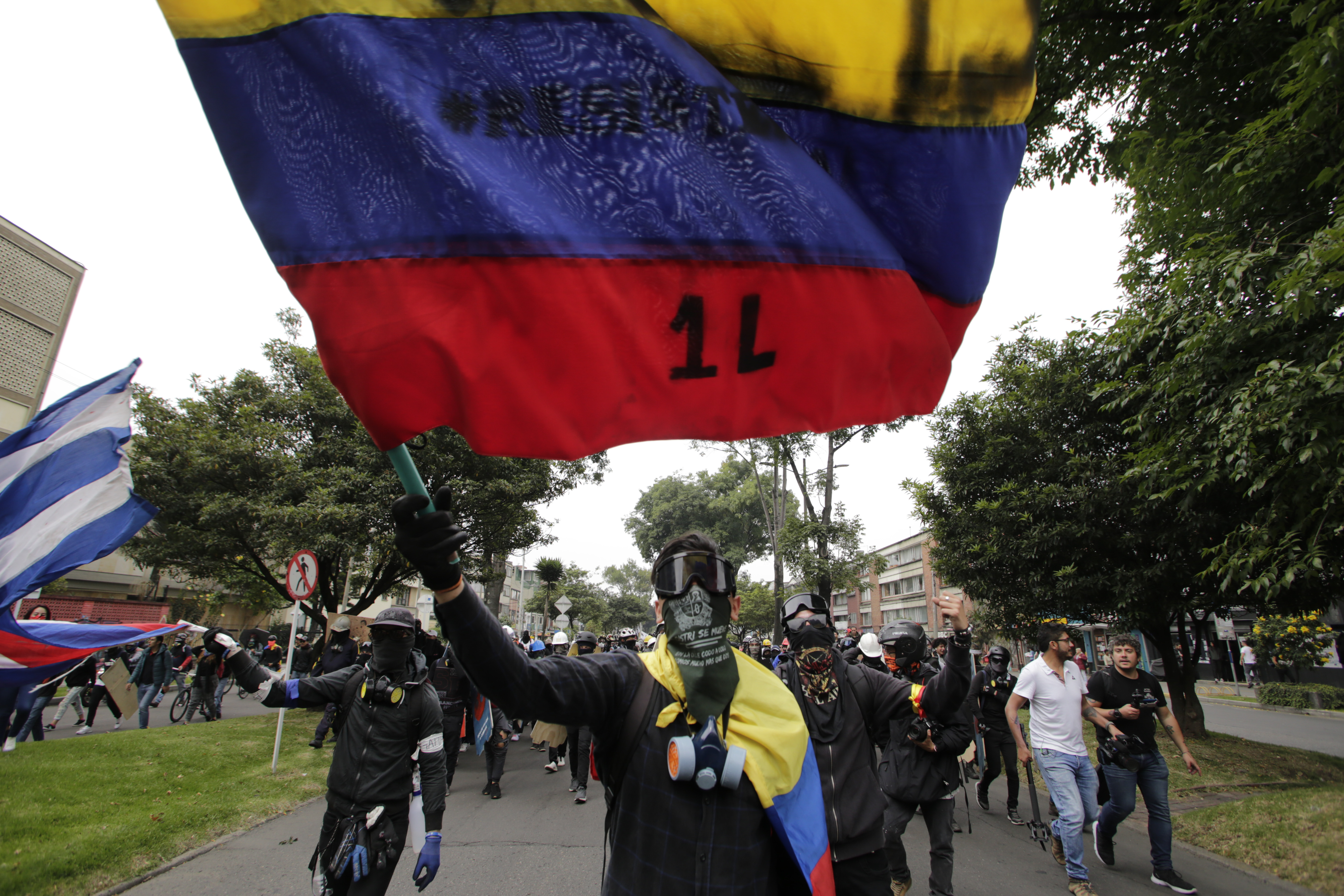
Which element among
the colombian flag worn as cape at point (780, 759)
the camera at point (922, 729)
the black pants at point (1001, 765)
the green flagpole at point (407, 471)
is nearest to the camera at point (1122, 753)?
the black pants at point (1001, 765)

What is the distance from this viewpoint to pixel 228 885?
5.21m

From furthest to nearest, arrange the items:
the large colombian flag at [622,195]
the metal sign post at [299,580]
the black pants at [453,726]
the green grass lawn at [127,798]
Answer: the metal sign post at [299,580] < the black pants at [453,726] < the green grass lawn at [127,798] < the large colombian flag at [622,195]

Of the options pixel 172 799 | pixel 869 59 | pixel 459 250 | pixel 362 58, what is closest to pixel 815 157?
pixel 869 59

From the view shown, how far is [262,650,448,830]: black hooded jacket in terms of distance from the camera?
377cm

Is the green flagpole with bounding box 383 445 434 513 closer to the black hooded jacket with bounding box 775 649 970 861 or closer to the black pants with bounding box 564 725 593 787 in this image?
the black hooded jacket with bounding box 775 649 970 861

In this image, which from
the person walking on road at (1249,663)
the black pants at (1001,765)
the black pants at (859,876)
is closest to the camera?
the black pants at (859,876)

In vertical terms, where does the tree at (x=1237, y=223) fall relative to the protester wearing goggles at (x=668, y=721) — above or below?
above

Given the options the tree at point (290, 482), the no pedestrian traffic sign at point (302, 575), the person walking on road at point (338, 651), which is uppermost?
the tree at point (290, 482)

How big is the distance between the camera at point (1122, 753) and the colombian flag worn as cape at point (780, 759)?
191 inches

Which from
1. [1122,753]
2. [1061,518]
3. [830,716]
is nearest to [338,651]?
[830,716]

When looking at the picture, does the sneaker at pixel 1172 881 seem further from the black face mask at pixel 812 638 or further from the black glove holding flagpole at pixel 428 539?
the black glove holding flagpole at pixel 428 539

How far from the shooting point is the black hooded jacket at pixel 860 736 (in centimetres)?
307

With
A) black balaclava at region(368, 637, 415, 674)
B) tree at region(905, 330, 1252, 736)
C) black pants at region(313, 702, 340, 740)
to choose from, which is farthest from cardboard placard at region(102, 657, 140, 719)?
tree at region(905, 330, 1252, 736)

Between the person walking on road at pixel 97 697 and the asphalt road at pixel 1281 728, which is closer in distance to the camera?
the person walking on road at pixel 97 697
